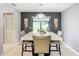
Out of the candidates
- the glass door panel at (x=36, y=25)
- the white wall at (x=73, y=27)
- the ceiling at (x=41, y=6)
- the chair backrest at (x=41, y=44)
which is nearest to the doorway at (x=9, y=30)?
the ceiling at (x=41, y=6)

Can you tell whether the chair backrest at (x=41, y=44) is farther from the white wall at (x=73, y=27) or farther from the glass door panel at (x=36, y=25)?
the glass door panel at (x=36, y=25)

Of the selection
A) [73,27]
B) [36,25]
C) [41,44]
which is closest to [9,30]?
[36,25]

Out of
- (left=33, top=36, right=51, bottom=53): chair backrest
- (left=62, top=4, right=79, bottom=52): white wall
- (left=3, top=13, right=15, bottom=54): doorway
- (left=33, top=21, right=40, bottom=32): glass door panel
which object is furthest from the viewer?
(left=33, top=21, right=40, bottom=32): glass door panel

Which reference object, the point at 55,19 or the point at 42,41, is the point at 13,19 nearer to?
the point at 55,19

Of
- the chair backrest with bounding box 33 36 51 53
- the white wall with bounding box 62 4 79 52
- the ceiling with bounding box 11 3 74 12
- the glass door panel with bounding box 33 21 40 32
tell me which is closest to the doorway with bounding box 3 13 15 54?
the ceiling with bounding box 11 3 74 12

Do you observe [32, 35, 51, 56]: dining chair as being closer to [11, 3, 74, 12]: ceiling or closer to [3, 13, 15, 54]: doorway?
[11, 3, 74, 12]: ceiling

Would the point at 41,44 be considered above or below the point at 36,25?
below

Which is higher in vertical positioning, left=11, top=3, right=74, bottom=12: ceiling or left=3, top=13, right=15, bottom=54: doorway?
left=11, top=3, right=74, bottom=12: ceiling

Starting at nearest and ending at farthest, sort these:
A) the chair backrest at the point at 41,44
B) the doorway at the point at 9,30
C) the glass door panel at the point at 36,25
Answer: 1. the chair backrest at the point at 41,44
2. the doorway at the point at 9,30
3. the glass door panel at the point at 36,25

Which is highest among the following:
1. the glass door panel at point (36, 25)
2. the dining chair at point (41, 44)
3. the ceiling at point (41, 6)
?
the ceiling at point (41, 6)

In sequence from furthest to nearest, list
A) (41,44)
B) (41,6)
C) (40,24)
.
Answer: (40,24)
(41,6)
(41,44)

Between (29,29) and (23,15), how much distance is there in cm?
80

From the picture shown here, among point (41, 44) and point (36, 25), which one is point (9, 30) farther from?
point (41, 44)

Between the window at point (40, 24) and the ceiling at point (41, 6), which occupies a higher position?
the ceiling at point (41, 6)
